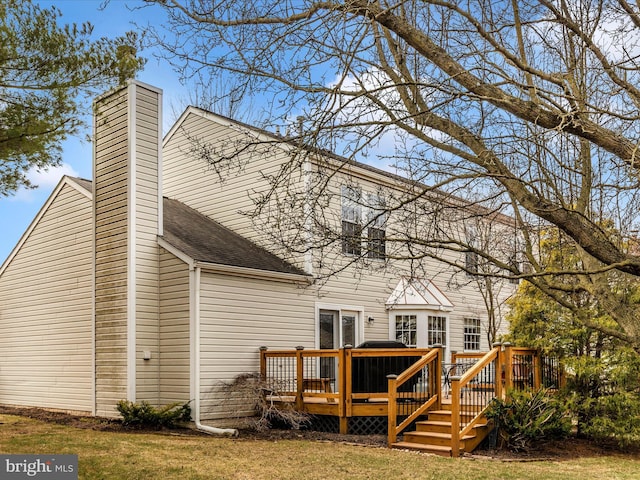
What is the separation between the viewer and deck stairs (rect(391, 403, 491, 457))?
1014 centimetres

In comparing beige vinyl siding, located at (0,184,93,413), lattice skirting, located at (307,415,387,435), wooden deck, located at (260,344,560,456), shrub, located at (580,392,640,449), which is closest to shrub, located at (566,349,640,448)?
shrub, located at (580,392,640,449)

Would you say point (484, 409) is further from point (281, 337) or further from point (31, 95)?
point (31, 95)

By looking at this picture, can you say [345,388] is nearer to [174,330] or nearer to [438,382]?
[438,382]

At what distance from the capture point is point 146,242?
12945mm

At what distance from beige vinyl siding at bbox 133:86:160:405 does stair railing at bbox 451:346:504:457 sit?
5.90 metres

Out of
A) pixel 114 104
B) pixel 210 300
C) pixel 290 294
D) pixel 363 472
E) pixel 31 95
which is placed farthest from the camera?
pixel 290 294

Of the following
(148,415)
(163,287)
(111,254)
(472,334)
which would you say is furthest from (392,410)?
(472,334)

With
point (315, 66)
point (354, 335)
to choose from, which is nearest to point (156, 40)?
point (315, 66)

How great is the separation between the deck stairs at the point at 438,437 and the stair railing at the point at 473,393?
131mm

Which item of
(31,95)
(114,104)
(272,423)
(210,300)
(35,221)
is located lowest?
(272,423)

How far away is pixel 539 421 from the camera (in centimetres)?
1055

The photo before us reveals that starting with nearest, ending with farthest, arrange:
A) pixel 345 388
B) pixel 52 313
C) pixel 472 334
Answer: pixel 345 388
pixel 52 313
pixel 472 334

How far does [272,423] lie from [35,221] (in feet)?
26.6

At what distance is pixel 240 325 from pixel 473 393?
475cm
